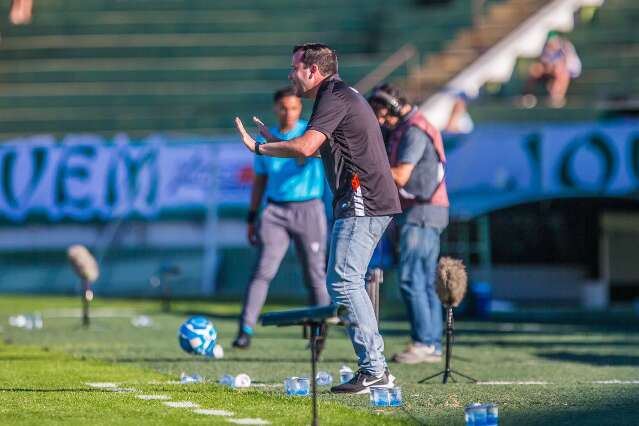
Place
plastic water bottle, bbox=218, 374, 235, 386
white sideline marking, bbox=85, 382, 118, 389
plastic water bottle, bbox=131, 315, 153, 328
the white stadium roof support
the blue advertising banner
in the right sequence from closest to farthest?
white sideline marking, bbox=85, 382, 118, 389
plastic water bottle, bbox=218, 374, 235, 386
plastic water bottle, bbox=131, 315, 153, 328
the blue advertising banner
the white stadium roof support

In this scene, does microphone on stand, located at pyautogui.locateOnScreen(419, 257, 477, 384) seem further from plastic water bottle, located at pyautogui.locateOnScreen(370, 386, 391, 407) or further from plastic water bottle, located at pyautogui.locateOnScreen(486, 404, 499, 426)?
plastic water bottle, located at pyautogui.locateOnScreen(486, 404, 499, 426)

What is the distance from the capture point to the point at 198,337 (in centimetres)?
1026

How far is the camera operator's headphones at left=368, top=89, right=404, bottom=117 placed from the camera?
32.2ft

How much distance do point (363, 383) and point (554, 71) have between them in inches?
657

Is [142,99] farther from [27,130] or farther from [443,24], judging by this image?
[443,24]

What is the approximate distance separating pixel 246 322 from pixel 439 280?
2585mm

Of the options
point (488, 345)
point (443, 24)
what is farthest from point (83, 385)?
point (443, 24)

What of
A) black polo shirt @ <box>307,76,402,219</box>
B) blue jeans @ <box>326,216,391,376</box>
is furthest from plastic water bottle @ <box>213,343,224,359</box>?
black polo shirt @ <box>307,76,402,219</box>

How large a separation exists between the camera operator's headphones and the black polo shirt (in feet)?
6.41

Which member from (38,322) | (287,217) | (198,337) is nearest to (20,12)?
(38,322)

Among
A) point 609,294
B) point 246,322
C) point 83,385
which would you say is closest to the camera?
point 83,385

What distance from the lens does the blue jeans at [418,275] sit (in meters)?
10.3

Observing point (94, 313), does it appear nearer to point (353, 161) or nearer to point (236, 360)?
point (236, 360)

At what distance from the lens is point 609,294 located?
67.1 ft
